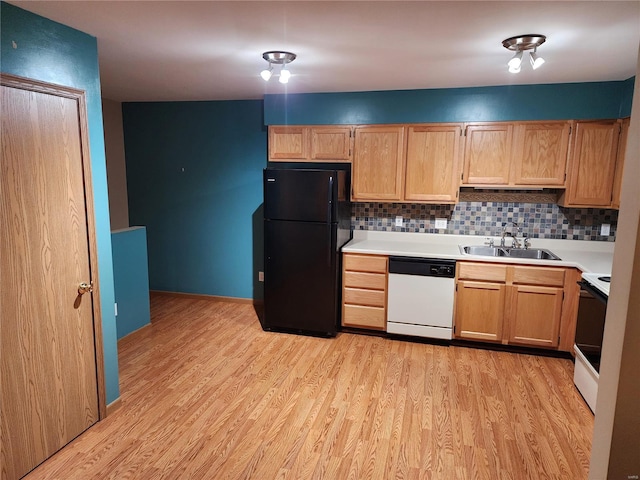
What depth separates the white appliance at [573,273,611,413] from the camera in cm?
264

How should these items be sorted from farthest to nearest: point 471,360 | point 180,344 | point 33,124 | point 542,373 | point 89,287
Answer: point 180,344
point 471,360
point 542,373
point 89,287
point 33,124

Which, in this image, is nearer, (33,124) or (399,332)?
(33,124)

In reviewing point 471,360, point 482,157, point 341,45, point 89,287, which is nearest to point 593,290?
point 471,360

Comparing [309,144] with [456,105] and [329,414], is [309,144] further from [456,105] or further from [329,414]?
[329,414]

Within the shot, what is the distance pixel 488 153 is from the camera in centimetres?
371

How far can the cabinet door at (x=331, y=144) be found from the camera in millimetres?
4043

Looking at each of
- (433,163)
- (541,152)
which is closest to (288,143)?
(433,163)

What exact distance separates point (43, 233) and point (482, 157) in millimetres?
3331

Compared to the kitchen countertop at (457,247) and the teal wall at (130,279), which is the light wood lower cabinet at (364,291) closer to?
the kitchen countertop at (457,247)

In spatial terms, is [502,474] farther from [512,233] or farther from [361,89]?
[361,89]

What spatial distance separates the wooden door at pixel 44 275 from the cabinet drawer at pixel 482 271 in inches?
111

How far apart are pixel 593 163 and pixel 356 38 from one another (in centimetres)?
242

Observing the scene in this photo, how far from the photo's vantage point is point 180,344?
12.4 feet

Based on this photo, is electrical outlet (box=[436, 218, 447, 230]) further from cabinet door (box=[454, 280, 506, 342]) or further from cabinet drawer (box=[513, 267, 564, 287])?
cabinet drawer (box=[513, 267, 564, 287])
